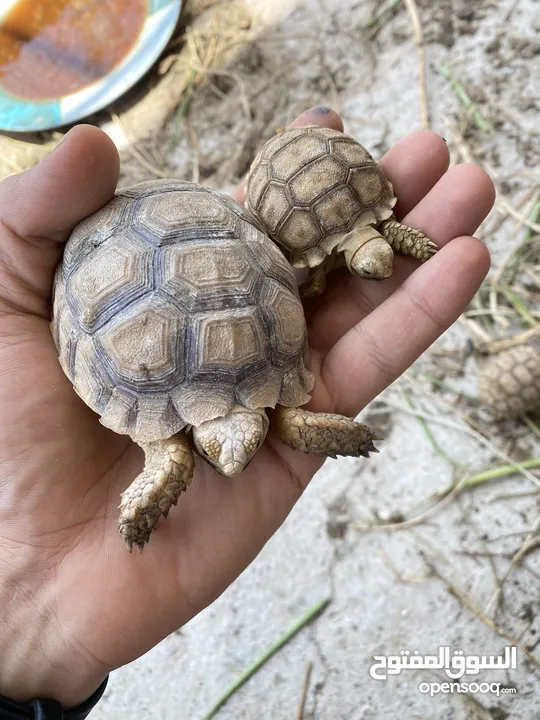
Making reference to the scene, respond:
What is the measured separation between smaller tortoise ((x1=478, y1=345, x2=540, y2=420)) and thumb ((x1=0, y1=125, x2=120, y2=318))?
1.49 m

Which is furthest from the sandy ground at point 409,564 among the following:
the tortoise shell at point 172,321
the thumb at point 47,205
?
the thumb at point 47,205

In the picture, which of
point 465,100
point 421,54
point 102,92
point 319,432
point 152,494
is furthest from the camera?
point 102,92

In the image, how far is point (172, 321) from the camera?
1.32 meters

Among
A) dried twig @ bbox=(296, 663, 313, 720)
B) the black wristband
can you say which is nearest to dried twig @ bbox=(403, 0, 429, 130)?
dried twig @ bbox=(296, 663, 313, 720)

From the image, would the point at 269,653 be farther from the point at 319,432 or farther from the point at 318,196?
the point at 318,196

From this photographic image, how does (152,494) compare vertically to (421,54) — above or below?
above

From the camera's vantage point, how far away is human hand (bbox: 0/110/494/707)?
1.40 meters

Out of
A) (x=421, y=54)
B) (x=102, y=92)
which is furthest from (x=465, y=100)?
(x=102, y=92)

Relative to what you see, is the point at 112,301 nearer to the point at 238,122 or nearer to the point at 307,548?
the point at 307,548

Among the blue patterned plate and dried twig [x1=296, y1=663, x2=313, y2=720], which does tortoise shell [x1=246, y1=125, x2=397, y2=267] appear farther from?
the blue patterned plate

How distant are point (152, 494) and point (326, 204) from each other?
974mm

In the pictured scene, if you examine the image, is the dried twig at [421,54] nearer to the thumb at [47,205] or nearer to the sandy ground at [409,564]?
the sandy ground at [409,564]

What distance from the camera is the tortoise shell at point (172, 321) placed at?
132 centimetres

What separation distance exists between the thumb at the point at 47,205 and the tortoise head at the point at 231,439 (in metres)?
0.61
